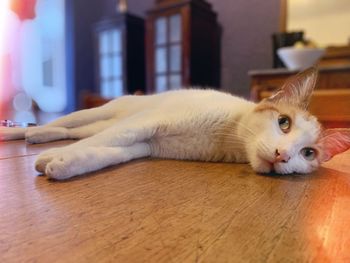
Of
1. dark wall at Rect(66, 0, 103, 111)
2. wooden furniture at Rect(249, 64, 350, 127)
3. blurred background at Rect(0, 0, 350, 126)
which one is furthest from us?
dark wall at Rect(66, 0, 103, 111)

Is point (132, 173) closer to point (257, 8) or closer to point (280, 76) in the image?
point (280, 76)

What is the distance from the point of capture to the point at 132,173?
78cm

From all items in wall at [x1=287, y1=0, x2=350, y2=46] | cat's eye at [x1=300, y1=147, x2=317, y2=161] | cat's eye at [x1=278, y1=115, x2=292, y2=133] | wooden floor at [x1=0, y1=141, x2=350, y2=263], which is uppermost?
wall at [x1=287, y1=0, x2=350, y2=46]

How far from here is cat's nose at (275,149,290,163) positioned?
2.57 feet

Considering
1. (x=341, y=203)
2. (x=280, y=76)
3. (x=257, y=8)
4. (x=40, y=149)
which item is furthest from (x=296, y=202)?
(x=257, y=8)

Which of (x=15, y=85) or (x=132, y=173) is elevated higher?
(x=15, y=85)

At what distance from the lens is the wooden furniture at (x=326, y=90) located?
1.63 metres

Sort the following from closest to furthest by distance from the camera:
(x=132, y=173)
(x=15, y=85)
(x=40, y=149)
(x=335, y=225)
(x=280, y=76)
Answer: (x=335, y=225) → (x=132, y=173) → (x=40, y=149) → (x=280, y=76) → (x=15, y=85)

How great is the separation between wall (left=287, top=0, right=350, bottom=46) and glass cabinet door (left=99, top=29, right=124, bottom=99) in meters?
1.74

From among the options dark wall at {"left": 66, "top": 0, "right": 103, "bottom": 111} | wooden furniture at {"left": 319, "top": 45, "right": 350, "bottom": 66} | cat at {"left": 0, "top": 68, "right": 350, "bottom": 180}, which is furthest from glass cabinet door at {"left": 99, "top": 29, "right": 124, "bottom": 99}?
cat at {"left": 0, "top": 68, "right": 350, "bottom": 180}

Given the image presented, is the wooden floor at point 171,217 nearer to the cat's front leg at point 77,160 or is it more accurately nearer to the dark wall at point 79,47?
the cat's front leg at point 77,160

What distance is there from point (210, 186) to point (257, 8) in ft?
8.83

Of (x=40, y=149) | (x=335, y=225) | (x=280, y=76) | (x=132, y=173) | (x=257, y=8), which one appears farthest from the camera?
(x=257, y=8)

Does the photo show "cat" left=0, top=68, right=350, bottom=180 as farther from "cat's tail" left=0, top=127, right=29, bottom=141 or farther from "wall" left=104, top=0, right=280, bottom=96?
"wall" left=104, top=0, right=280, bottom=96
